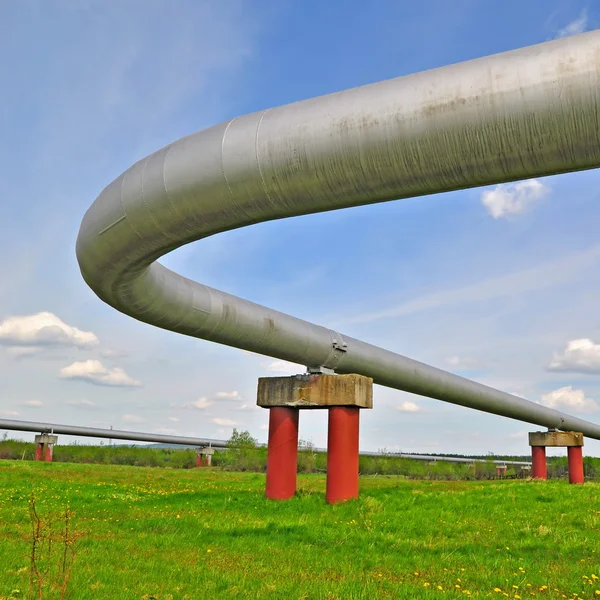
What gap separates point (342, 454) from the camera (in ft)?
42.3

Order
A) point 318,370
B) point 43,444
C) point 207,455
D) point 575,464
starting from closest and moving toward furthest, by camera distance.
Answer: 1. point 318,370
2. point 575,464
3. point 43,444
4. point 207,455

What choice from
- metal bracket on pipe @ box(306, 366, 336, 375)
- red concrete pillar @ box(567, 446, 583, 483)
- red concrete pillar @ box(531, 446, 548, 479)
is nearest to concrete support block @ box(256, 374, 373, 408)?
metal bracket on pipe @ box(306, 366, 336, 375)

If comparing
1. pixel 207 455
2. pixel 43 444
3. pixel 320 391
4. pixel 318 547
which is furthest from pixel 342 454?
pixel 207 455

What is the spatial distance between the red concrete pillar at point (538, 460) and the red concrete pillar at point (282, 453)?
17.9m

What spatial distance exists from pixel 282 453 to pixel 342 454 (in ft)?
5.11

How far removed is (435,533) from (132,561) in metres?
5.11

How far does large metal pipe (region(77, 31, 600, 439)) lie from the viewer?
435 centimetres

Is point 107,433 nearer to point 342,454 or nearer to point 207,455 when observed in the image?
point 207,455

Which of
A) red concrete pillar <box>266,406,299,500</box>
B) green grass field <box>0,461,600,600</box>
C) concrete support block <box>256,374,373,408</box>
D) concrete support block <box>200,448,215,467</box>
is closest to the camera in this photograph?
green grass field <box>0,461,600,600</box>

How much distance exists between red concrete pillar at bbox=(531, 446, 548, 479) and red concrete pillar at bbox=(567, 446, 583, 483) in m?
1.28

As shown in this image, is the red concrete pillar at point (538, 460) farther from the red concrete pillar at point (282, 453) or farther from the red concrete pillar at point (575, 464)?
the red concrete pillar at point (282, 453)

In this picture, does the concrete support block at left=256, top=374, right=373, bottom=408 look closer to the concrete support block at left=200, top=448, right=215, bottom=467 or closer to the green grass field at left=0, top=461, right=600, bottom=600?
the green grass field at left=0, top=461, right=600, bottom=600

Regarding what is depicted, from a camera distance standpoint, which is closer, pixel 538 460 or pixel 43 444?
pixel 538 460

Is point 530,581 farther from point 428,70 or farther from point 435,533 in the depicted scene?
point 428,70
